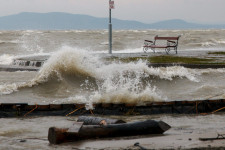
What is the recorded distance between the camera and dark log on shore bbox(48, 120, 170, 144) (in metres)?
9.17

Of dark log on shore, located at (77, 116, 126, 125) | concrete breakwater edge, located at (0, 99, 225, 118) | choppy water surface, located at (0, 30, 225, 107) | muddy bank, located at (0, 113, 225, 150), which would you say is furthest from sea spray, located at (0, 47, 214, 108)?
dark log on shore, located at (77, 116, 126, 125)

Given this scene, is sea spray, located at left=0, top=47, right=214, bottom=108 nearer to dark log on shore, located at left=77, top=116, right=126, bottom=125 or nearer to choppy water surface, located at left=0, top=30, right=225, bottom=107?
choppy water surface, located at left=0, top=30, right=225, bottom=107

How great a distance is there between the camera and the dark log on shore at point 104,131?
9.17 m

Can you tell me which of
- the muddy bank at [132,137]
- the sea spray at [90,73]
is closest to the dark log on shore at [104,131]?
the muddy bank at [132,137]

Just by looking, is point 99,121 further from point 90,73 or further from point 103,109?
point 90,73

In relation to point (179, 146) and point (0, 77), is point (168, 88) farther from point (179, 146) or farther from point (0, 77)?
point (179, 146)

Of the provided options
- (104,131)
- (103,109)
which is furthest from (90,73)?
(104,131)

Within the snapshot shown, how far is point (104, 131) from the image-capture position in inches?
367

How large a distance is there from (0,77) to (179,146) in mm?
16520

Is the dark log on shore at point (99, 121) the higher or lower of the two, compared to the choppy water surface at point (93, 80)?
higher

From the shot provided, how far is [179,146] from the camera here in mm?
8289

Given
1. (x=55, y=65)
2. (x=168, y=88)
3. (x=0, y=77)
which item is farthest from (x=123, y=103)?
(x=0, y=77)

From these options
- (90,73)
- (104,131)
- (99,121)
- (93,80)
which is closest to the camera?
(104,131)

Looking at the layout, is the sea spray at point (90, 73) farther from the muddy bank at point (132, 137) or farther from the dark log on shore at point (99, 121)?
the dark log on shore at point (99, 121)
